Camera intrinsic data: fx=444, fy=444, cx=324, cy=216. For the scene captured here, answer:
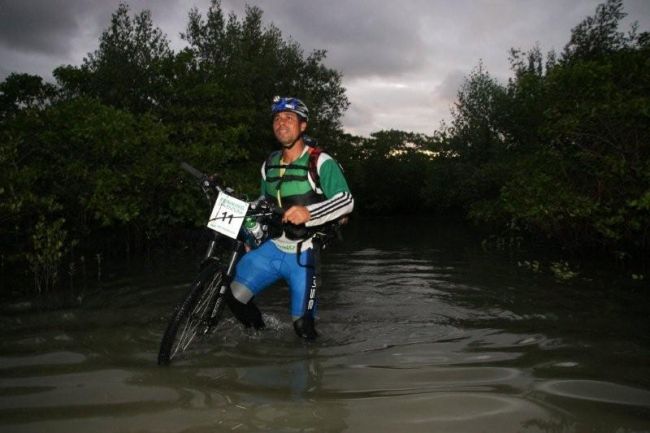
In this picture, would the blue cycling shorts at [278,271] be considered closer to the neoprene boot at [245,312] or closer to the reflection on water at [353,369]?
the neoprene boot at [245,312]

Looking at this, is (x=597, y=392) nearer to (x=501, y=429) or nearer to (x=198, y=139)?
(x=501, y=429)

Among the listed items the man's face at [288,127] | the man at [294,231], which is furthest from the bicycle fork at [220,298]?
the man's face at [288,127]

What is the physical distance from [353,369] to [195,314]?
1.69 meters

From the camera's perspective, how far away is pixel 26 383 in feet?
11.9

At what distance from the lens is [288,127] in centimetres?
500

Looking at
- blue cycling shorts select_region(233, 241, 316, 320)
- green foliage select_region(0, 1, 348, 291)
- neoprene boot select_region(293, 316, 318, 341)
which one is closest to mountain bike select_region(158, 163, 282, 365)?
blue cycling shorts select_region(233, 241, 316, 320)

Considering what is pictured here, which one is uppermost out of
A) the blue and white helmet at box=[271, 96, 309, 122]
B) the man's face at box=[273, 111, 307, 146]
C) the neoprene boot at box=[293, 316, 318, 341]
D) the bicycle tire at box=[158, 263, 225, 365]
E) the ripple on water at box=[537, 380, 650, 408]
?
the blue and white helmet at box=[271, 96, 309, 122]

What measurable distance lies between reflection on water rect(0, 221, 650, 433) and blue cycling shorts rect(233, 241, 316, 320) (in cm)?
54

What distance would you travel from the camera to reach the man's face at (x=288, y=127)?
5.00m

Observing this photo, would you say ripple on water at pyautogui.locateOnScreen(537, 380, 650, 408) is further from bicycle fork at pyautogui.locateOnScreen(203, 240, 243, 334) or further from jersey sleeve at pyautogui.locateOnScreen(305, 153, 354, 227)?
bicycle fork at pyautogui.locateOnScreen(203, 240, 243, 334)

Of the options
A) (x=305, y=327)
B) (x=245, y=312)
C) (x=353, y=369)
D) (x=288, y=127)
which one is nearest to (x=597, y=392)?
(x=353, y=369)

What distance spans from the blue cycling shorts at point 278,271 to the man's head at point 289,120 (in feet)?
3.95

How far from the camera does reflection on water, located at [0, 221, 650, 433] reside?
9.71ft

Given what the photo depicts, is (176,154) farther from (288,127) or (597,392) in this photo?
(597,392)
